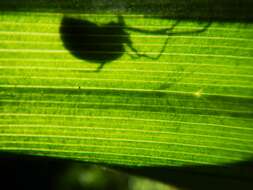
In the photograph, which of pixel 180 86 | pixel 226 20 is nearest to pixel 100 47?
pixel 180 86

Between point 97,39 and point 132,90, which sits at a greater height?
point 97,39

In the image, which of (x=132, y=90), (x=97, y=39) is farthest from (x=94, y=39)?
(x=132, y=90)

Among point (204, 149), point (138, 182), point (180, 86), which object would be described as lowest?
point (138, 182)

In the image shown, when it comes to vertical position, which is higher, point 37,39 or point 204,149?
point 37,39

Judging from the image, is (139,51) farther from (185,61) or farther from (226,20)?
(226,20)

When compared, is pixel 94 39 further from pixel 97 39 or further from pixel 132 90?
pixel 132 90
